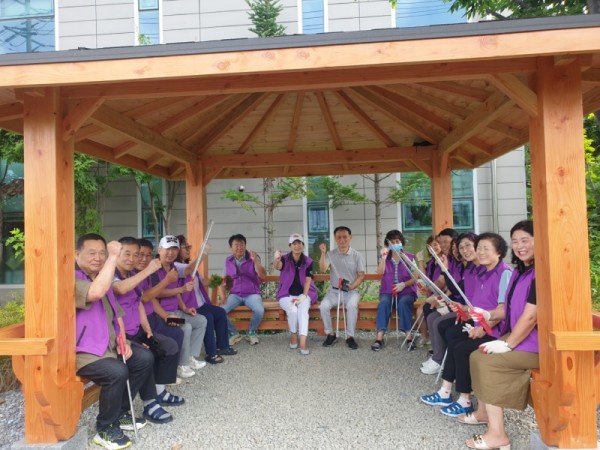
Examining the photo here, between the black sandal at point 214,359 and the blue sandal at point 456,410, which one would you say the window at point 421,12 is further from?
the blue sandal at point 456,410

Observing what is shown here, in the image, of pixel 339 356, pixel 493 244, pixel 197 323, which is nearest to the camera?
pixel 493 244

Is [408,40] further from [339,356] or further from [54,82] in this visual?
[339,356]

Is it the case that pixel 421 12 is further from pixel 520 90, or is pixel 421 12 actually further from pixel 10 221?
pixel 10 221

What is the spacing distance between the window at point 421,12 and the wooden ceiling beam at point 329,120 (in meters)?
4.93

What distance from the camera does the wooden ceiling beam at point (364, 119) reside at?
4.93 meters

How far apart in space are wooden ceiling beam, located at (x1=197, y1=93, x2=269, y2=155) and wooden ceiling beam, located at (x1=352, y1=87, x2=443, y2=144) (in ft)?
3.63

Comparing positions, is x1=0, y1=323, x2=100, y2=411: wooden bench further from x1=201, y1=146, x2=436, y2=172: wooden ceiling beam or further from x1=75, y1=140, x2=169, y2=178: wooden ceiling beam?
x1=201, y1=146, x2=436, y2=172: wooden ceiling beam

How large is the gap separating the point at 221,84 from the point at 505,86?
190 cm

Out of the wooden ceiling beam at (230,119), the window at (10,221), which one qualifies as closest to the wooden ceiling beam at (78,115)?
the wooden ceiling beam at (230,119)

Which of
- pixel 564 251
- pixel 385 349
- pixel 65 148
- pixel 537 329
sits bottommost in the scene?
pixel 385 349

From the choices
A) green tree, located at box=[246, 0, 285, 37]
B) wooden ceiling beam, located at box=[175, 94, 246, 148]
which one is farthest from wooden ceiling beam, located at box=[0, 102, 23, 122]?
green tree, located at box=[246, 0, 285, 37]

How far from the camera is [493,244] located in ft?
11.5

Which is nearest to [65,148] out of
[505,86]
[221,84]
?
[221,84]

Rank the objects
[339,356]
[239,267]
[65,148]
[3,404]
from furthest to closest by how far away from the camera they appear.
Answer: [239,267] < [339,356] < [3,404] < [65,148]
